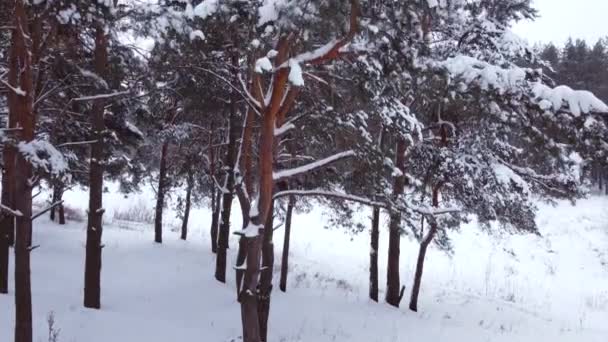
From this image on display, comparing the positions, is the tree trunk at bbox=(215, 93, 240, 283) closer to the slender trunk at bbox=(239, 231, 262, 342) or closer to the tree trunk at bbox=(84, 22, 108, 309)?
the tree trunk at bbox=(84, 22, 108, 309)

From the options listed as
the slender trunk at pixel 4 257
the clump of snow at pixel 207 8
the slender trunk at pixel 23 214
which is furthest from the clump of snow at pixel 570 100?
the slender trunk at pixel 4 257

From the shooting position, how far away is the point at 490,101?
5.37m

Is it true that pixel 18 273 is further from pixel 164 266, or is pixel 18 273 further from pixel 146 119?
pixel 164 266

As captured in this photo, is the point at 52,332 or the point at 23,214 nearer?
the point at 23,214

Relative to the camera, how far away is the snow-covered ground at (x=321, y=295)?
9.77m

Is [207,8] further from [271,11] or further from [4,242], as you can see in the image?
[4,242]

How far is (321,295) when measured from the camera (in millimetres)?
14375

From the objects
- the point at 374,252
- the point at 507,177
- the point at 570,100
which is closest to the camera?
the point at 570,100

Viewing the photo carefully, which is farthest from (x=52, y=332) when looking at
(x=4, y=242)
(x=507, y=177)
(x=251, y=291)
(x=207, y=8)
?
(x=507, y=177)

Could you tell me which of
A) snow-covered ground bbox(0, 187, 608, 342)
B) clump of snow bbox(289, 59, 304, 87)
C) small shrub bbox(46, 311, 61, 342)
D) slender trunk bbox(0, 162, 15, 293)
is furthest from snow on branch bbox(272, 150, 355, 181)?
slender trunk bbox(0, 162, 15, 293)

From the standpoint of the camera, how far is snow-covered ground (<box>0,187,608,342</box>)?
9773mm

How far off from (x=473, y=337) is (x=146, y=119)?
10124 millimetres

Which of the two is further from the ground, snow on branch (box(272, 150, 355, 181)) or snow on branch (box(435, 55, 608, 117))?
snow on branch (box(435, 55, 608, 117))

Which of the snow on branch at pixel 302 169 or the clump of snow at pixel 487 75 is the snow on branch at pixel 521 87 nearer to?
the clump of snow at pixel 487 75
